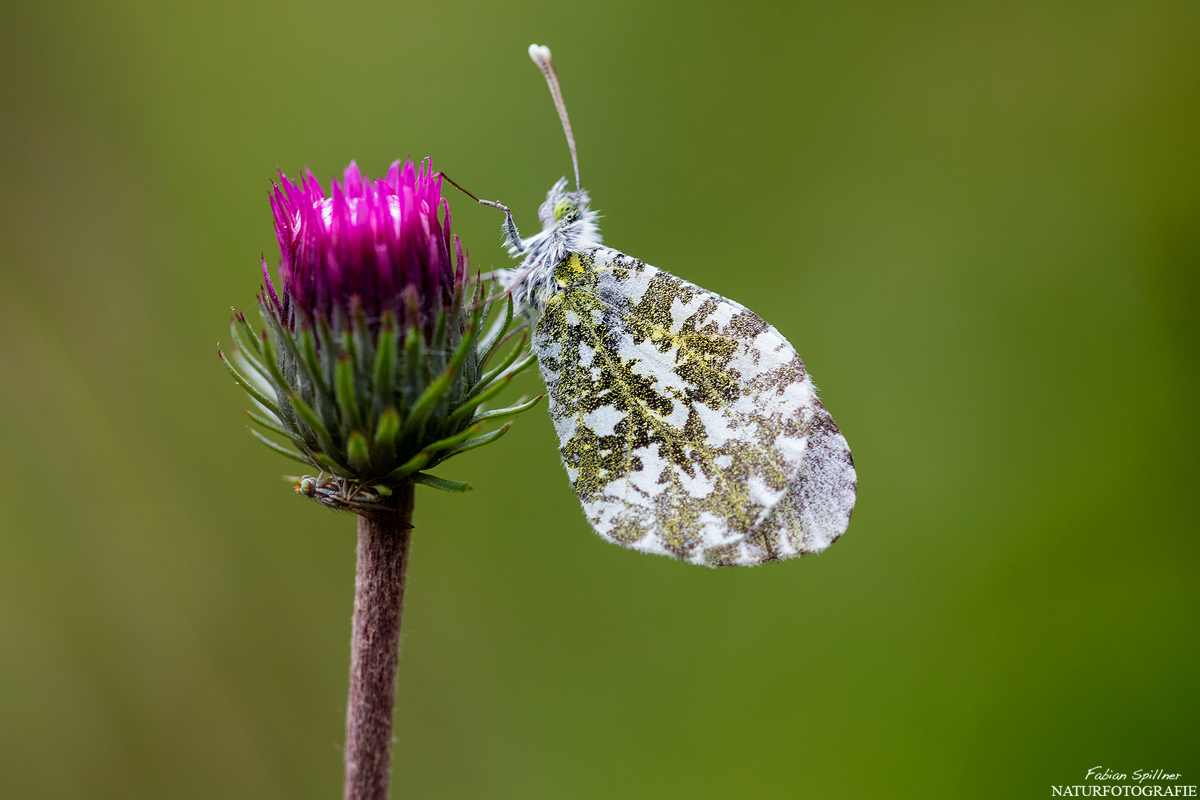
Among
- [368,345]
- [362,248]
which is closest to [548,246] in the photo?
[362,248]

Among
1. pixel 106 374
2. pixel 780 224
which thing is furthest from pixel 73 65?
pixel 780 224

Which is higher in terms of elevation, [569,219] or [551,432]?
[569,219]

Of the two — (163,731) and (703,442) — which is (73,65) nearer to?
(163,731)

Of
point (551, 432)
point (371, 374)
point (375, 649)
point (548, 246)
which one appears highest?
point (548, 246)

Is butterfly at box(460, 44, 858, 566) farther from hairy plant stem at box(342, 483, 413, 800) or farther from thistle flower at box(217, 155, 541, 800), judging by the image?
hairy plant stem at box(342, 483, 413, 800)

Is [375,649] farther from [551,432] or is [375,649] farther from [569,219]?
[551,432]

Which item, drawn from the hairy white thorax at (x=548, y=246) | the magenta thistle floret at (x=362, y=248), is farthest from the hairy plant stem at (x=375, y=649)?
the hairy white thorax at (x=548, y=246)

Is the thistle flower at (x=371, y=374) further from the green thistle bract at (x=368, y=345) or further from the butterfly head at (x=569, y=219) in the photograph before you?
the butterfly head at (x=569, y=219)

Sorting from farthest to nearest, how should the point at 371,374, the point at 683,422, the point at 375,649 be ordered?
the point at 683,422 < the point at 371,374 < the point at 375,649
